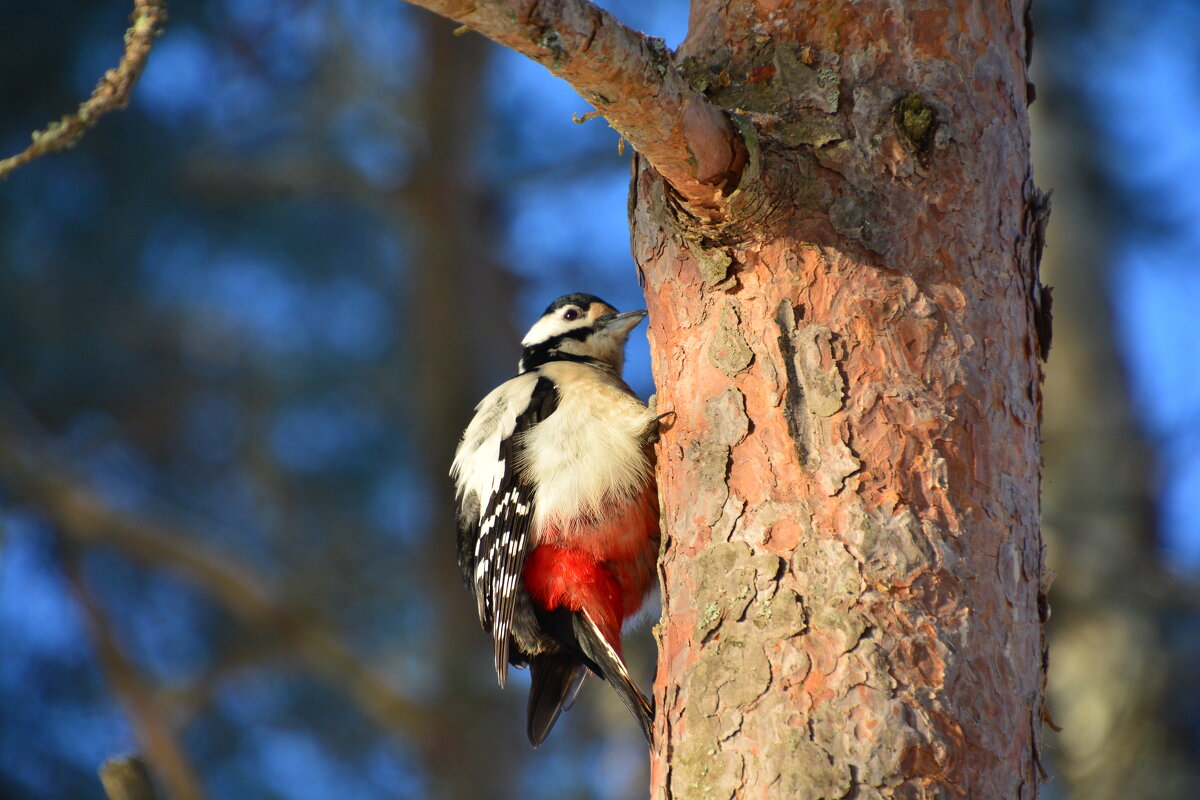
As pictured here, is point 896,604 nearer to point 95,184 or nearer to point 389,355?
point 95,184

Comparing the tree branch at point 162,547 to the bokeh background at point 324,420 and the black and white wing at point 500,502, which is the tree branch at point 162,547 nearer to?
the bokeh background at point 324,420

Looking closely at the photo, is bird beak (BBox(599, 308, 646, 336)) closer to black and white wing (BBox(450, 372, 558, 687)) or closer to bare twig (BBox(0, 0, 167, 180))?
black and white wing (BBox(450, 372, 558, 687))

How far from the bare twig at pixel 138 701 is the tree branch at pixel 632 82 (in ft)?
12.7

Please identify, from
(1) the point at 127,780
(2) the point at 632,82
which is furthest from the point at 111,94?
(1) the point at 127,780

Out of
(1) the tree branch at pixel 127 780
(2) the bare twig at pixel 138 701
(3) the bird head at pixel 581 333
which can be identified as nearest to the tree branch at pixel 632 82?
(1) the tree branch at pixel 127 780

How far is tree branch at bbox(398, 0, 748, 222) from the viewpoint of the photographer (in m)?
1.67

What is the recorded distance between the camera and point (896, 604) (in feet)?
6.51

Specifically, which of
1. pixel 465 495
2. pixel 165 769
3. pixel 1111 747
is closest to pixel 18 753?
pixel 165 769

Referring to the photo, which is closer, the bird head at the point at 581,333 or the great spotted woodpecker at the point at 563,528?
the great spotted woodpecker at the point at 563,528

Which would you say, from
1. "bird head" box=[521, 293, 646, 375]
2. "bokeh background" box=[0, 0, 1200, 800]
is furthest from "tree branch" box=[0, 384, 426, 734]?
"bird head" box=[521, 293, 646, 375]

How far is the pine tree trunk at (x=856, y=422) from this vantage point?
1956mm

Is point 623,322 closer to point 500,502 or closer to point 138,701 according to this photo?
point 500,502

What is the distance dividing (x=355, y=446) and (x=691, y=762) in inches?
271

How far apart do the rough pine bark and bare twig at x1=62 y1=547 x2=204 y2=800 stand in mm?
3545
